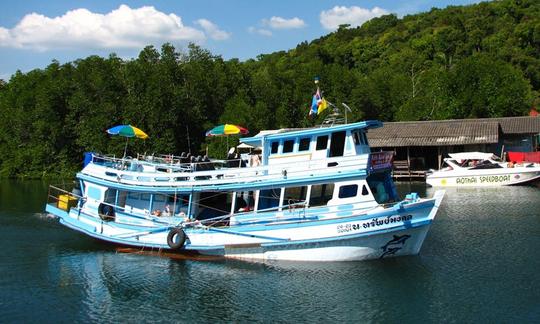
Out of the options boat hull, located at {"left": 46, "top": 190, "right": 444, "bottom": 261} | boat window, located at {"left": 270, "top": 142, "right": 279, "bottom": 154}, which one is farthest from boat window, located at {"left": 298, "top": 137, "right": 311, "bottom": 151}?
boat hull, located at {"left": 46, "top": 190, "right": 444, "bottom": 261}

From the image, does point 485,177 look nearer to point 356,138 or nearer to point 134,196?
point 356,138

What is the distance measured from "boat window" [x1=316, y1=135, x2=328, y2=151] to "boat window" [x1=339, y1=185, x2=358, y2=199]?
1.88 metres

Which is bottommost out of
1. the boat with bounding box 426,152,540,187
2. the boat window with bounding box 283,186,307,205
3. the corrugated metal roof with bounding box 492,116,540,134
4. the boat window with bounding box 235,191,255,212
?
the boat window with bounding box 235,191,255,212

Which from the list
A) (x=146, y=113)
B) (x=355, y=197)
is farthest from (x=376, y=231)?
(x=146, y=113)

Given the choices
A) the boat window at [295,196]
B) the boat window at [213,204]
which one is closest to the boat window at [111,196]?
the boat window at [213,204]

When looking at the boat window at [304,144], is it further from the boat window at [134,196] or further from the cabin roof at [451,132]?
the cabin roof at [451,132]

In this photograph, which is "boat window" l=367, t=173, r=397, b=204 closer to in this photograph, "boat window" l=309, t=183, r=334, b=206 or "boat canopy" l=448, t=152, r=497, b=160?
"boat window" l=309, t=183, r=334, b=206

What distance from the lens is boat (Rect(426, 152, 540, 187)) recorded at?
4281 cm

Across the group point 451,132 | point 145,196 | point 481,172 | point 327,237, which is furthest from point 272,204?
point 451,132

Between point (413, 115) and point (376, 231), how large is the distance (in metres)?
45.1

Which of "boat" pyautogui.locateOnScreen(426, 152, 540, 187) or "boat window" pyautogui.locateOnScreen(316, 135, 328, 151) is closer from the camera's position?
"boat window" pyautogui.locateOnScreen(316, 135, 328, 151)

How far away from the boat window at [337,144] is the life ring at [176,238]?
675cm

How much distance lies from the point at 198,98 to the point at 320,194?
44850mm

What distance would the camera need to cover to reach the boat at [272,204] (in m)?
19.4
